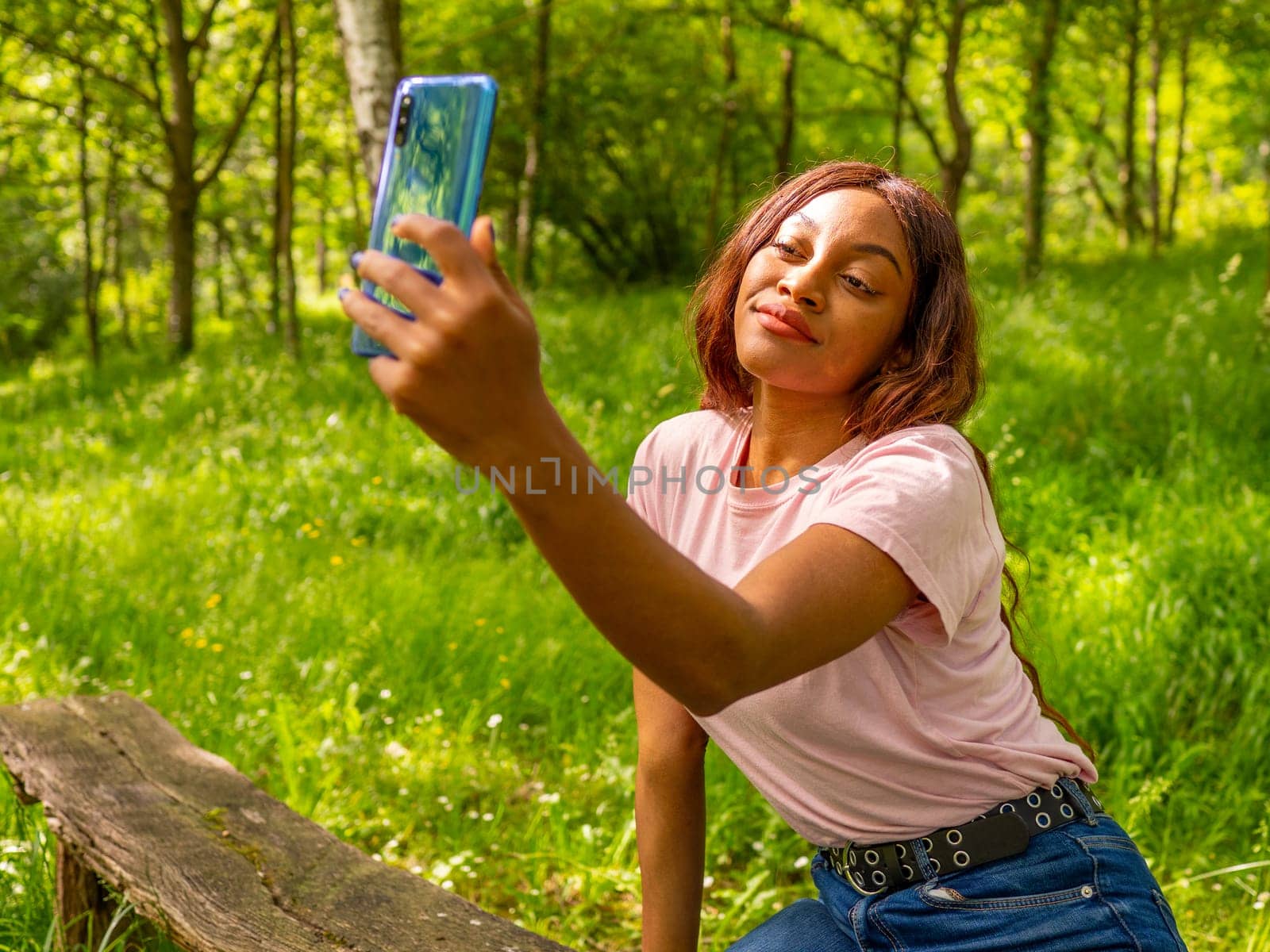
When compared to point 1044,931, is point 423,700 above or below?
below

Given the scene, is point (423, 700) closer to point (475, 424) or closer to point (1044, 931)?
point (1044, 931)

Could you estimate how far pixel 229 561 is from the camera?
4594mm

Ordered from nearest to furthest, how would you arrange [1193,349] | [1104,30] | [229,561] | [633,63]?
[229,561] → [1193,349] → [1104,30] → [633,63]

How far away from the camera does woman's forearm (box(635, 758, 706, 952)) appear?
1.85 metres

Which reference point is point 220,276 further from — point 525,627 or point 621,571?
point 621,571

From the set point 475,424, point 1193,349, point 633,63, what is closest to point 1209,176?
point 633,63

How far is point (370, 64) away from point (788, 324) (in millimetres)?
4375

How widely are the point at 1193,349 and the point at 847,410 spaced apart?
5400 mm

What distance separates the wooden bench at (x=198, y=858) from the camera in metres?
1.91

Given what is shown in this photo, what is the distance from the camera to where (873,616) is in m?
1.14

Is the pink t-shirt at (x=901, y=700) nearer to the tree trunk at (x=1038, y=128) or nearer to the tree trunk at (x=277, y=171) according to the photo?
the tree trunk at (x=277, y=171)

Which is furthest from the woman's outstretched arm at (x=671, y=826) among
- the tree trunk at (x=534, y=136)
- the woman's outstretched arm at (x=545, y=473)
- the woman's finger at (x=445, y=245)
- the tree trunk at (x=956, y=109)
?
the tree trunk at (x=534, y=136)

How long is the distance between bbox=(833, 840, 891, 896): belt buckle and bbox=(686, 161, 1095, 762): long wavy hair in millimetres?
422

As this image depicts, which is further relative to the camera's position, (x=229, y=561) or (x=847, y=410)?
(x=229, y=561)
